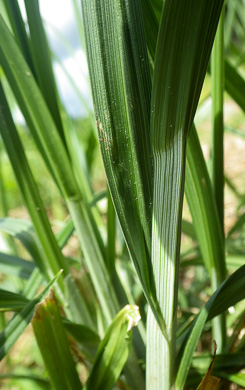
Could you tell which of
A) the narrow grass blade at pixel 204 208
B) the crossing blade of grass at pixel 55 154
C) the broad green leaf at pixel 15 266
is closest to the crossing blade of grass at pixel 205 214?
the narrow grass blade at pixel 204 208

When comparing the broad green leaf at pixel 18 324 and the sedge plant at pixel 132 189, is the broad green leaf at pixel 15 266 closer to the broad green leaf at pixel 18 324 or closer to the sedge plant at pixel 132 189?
the sedge plant at pixel 132 189

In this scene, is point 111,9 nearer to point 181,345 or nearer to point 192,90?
point 192,90

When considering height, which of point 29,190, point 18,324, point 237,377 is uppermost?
point 29,190

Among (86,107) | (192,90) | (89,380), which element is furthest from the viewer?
(86,107)

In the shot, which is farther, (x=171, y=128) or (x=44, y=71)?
(x=44, y=71)

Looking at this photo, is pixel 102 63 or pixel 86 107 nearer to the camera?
pixel 102 63

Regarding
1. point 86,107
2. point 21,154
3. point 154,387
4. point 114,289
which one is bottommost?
point 154,387

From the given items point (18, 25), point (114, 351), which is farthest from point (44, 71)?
point (114, 351)

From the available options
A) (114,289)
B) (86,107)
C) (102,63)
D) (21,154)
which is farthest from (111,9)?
(86,107)

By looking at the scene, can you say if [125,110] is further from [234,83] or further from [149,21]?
[234,83]
